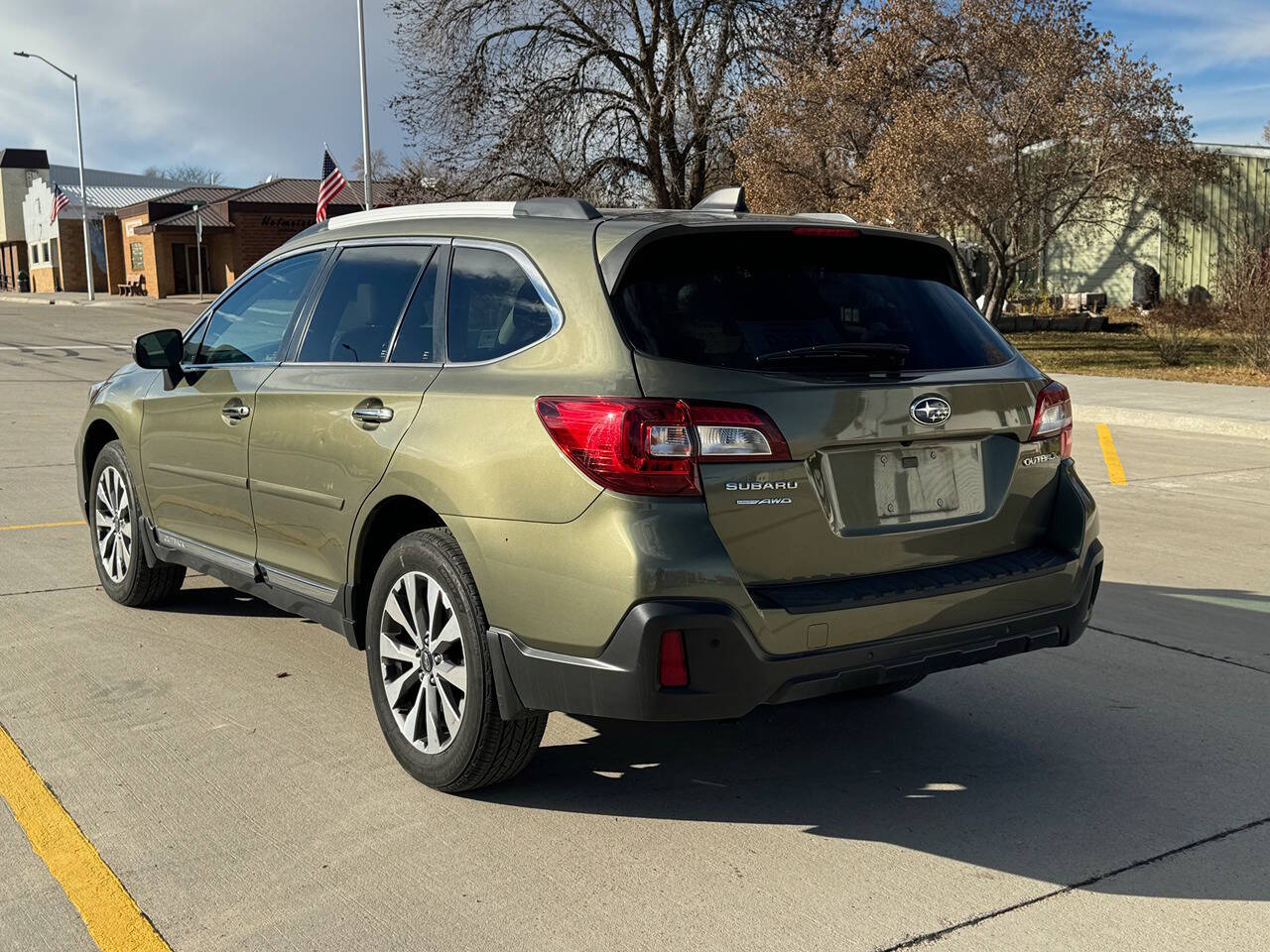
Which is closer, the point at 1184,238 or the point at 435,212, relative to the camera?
the point at 435,212

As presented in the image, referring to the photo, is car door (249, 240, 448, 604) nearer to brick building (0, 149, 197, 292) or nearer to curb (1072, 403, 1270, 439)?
curb (1072, 403, 1270, 439)

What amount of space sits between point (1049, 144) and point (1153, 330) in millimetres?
→ 4534

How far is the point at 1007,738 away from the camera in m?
4.70

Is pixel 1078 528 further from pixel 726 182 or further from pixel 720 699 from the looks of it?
pixel 726 182

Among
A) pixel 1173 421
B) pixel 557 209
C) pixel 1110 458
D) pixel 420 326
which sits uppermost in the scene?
pixel 557 209

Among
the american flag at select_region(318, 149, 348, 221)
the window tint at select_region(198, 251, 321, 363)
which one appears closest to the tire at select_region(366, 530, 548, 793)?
the window tint at select_region(198, 251, 321, 363)

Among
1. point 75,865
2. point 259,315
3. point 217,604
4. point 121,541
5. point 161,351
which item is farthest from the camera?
point 217,604

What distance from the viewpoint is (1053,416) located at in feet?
14.3

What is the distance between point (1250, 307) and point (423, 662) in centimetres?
1895

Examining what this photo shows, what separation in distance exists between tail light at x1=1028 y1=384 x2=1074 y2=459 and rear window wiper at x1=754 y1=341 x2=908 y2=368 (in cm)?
56

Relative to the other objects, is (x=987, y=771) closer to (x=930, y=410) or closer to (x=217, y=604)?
(x=930, y=410)

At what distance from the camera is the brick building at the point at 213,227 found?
56.0 m

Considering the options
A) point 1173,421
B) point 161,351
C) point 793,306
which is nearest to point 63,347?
point 1173,421

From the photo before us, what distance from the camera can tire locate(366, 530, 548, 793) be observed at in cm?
390
